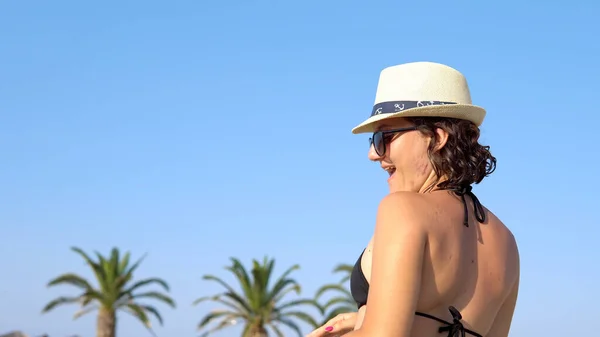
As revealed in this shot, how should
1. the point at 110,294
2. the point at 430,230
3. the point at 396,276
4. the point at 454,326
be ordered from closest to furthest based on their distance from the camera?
the point at 396,276, the point at 430,230, the point at 454,326, the point at 110,294

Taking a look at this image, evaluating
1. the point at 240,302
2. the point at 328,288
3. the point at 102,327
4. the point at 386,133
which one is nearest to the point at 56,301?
the point at 102,327

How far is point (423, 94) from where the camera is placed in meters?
3.52

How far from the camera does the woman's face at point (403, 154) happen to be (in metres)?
3.43

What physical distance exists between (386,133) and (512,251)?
0.72 meters

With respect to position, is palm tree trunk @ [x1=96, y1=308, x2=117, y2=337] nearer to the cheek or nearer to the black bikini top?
the black bikini top

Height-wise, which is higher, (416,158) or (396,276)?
(416,158)

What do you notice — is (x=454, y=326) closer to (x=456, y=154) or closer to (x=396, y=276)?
(x=396, y=276)

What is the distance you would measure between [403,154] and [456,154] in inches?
8.6

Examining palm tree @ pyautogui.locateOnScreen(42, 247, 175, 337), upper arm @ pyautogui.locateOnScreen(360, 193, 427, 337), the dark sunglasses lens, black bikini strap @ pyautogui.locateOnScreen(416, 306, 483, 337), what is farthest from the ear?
palm tree @ pyautogui.locateOnScreen(42, 247, 175, 337)

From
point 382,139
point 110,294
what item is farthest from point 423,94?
point 110,294

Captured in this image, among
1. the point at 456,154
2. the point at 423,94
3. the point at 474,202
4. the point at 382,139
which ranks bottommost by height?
the point at 474,202

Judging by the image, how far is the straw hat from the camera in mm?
3471

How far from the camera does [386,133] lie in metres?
3.58

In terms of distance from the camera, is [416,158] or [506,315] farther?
[506,315]
